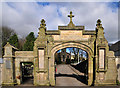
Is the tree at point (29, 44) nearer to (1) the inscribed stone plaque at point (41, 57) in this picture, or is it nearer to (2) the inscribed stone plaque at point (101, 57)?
(1) the inscribed stone plaque at point (41, 57)

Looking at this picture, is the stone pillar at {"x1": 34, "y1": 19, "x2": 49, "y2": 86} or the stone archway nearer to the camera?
the stone pillar at {"x1": 34, "y1": 19, "x2": 49, "y2": 86}

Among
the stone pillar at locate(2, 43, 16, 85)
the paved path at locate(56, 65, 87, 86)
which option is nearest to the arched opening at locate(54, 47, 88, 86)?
the paved path at locate(56, 65, 87, 86)

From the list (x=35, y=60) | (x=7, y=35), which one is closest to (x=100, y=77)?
(x=35, y=60)

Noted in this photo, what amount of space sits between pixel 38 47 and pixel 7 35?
25.3 m

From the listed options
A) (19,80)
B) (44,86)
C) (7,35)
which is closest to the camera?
(44,86)

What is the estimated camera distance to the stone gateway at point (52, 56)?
8719mm

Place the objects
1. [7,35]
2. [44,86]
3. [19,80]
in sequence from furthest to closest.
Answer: [7,35]
[19,80]
[44,86]

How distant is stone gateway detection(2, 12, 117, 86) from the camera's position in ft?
28.6

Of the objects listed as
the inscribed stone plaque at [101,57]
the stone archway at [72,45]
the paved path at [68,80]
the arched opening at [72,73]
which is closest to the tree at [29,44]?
the arched opening at [72,73]

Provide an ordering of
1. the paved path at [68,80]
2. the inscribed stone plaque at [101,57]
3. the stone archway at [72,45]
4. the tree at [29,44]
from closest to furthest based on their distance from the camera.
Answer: the inscribed stone plaque at [101,57] < the stone archway at [72,45] < the paved path at [68,80] < the tree at [29,44]

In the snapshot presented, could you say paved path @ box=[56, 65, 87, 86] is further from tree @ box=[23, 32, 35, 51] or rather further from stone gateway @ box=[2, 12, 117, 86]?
tree @ box=[23, 32, 35, 51]

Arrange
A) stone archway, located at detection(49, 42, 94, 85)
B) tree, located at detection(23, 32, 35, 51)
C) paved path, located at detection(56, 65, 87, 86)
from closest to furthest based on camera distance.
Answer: stone archway, located at detection(49, 42, 94, 85) < paved path, located at detection(56, 65, 87, 86) < tree, located at detection(23, 32, 35, 51)

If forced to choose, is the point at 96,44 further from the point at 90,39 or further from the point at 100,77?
the point at 100,77

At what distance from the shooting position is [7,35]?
28.6m
